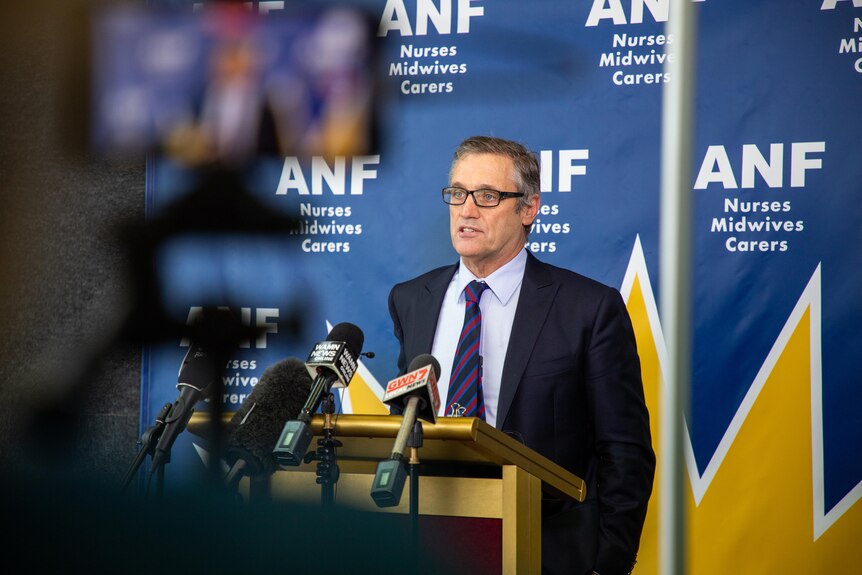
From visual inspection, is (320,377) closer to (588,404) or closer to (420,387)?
(420,387)

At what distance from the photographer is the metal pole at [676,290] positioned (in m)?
1.01

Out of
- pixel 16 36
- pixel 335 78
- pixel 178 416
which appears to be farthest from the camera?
pixel 335 78

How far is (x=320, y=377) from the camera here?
1870 mm

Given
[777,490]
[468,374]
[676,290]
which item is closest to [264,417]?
[468,374]

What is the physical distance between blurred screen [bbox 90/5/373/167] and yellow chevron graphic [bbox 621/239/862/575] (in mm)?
1649

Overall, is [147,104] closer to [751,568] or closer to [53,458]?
[751,568]

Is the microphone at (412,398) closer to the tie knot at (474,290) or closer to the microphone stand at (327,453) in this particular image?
the microphone stand at (327,453)

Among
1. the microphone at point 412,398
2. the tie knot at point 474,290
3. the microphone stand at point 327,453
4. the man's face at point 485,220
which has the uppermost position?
the man's face at point 485,220

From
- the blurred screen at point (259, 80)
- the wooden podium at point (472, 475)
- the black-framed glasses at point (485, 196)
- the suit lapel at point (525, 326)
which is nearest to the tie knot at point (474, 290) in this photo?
the suit lapel at point (525, 326)

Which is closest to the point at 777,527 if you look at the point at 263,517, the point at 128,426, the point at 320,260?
the point at 320,260

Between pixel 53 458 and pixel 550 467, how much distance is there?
1501mm

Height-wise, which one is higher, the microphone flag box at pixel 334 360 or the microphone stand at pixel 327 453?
the microphone flag box at pixel 334 360

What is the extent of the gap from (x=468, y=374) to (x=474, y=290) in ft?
0.94

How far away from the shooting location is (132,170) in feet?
13.4
